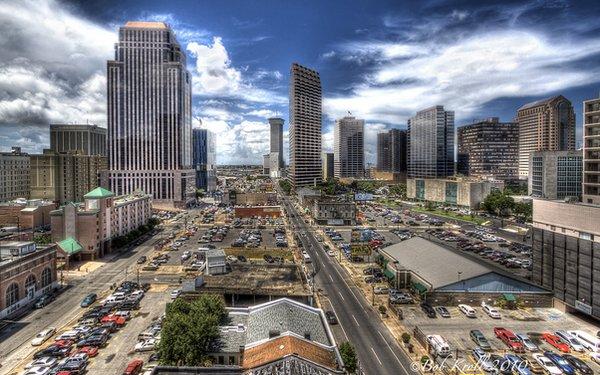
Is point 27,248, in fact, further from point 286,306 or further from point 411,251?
point 411,251

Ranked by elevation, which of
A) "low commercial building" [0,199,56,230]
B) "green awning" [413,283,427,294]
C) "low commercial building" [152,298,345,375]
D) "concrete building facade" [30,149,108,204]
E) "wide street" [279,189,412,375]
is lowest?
"wide street" [279,189,412,375]

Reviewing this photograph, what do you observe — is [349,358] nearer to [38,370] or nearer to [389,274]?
[38,370]

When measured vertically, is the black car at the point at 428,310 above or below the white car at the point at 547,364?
above

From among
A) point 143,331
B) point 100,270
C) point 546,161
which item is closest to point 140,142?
point 100,270

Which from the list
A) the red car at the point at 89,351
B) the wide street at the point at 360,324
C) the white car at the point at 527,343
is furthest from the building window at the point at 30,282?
the white car at the point at 527,343

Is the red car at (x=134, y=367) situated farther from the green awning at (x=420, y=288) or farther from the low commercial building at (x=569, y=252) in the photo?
the low commercial building at (x=569, y=252)

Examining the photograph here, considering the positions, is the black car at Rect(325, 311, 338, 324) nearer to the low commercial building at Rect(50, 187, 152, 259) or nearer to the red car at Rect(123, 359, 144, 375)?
the red car at Rect(123, 359, 144, 375)

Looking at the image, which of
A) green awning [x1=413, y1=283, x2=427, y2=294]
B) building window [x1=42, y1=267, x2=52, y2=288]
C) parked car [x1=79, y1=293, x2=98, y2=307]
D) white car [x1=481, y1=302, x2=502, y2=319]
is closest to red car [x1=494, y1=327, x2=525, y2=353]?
white car [x1=481, y1=302, x2=502, y2=319]

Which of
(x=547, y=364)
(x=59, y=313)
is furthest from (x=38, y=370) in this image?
(x=547, y=364)
